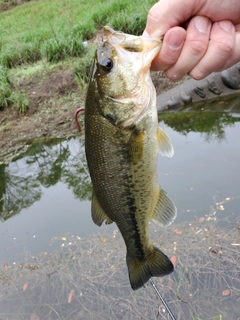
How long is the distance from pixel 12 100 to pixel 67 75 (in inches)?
53.5

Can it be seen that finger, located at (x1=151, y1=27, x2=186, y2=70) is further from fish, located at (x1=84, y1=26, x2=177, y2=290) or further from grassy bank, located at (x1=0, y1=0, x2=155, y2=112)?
grassy bank, located at (x1=0, y1=0, x2=155, y2=112)

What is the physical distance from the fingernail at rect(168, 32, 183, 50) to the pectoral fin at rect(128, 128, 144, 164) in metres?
0.39

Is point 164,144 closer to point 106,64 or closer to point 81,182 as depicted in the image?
point 106,64

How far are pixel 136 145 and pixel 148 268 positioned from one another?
776 millimetres

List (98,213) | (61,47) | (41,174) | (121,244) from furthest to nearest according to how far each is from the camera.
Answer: (61,47) < (41,174) < (121,244) < (98,213)

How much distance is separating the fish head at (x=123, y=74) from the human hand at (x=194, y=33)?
0.28 feet

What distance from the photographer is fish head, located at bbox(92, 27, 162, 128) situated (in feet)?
4.85

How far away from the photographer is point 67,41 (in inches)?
356

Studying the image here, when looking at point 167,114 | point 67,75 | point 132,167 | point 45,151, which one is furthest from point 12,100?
point 132,167

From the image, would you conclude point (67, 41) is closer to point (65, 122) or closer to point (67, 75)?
point (67, 75)

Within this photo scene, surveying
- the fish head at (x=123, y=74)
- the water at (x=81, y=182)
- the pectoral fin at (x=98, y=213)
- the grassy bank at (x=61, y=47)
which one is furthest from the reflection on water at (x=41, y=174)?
the fish head at (x=123, y=74)

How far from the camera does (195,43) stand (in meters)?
1.62


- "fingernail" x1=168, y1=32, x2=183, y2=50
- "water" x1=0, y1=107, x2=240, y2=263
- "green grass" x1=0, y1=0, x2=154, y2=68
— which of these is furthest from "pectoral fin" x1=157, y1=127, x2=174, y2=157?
"green grass" x1=0, y1=0, x2=154, y2=68

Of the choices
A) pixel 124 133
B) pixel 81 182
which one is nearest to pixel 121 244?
pixel 81 182
